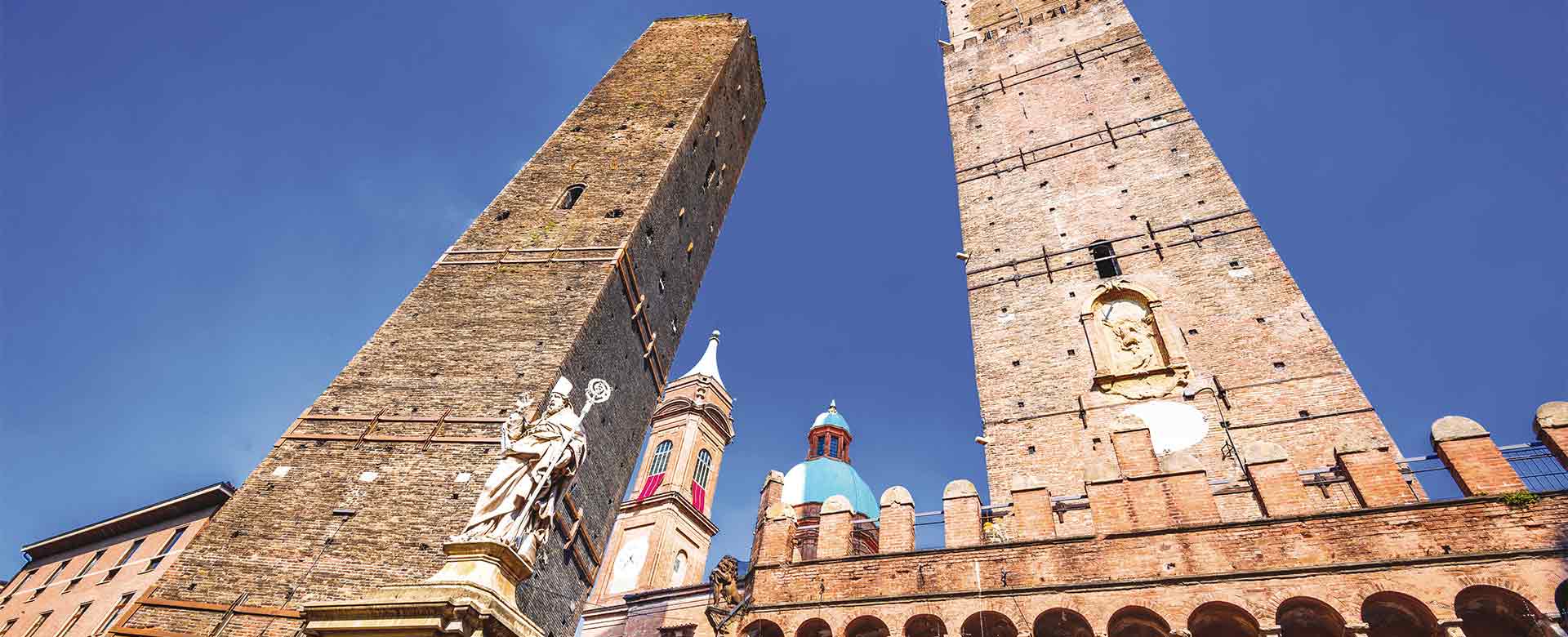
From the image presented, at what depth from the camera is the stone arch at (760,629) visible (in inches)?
359

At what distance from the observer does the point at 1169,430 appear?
36.9 ft

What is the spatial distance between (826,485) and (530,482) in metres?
23.6

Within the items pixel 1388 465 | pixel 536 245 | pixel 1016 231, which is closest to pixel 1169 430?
pixel 1388 465

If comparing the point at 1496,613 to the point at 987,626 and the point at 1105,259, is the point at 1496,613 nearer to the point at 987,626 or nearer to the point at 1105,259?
the point at 987,626

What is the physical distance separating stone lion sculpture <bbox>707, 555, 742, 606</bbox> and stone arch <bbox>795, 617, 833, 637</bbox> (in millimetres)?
964

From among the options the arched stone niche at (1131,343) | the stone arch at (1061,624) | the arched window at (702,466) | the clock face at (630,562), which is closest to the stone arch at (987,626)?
the stone arch at (1061,624)

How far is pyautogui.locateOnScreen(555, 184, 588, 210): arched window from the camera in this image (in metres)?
17.0

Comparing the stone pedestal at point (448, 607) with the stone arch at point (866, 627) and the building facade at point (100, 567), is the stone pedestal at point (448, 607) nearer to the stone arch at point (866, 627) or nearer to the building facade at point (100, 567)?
the stone arch at point (866, 627)

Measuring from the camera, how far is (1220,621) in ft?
25.9

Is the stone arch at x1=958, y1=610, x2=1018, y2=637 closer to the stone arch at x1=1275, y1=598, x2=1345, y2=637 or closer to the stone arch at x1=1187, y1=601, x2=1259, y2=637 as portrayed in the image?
the stone arch at x1=1187, y1=601, x2=1259, y2=637

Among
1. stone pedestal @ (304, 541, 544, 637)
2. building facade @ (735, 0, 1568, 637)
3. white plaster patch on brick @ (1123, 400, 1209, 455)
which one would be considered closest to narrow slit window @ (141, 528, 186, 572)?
building facade @ (735, 0, 1568, 637)

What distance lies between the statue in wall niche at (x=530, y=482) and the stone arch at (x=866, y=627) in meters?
3.76

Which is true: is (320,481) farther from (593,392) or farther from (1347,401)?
(1347,401)

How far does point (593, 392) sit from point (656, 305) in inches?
398
